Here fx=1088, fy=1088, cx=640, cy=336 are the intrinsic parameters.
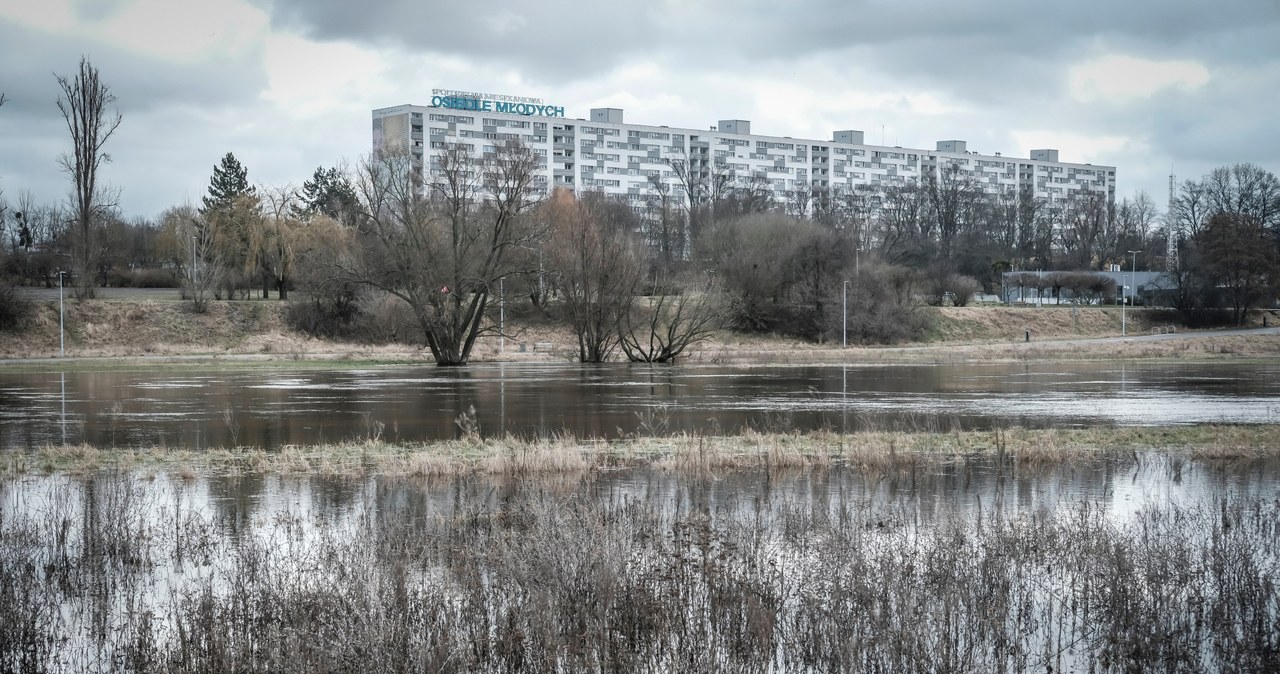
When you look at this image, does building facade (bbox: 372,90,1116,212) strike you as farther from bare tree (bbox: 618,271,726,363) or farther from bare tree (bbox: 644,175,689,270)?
bare tree (bbox: 618,271,726,363)

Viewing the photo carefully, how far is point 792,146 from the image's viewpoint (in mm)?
170625

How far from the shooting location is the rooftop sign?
5733 inches

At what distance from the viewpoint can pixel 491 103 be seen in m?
148

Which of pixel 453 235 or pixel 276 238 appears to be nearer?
pixel 453 235

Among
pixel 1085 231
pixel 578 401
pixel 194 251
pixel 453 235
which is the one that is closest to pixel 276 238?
pixel 194 251

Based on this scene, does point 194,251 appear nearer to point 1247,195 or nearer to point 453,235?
point 453,235

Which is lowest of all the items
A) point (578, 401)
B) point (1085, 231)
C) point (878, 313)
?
point (578, 401)

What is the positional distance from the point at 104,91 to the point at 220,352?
24273 mm

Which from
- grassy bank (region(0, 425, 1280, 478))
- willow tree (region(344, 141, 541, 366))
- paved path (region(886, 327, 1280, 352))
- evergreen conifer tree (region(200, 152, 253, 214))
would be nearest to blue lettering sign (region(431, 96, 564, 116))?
evergreen conifer tree (region(200, 152, 253, 214))

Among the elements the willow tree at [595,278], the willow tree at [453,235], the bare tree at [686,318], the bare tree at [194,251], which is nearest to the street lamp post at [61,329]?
the bare tree at [194,251]

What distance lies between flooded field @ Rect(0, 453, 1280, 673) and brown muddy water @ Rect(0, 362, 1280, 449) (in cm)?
882

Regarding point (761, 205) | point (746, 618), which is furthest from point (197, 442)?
point (761, 205)

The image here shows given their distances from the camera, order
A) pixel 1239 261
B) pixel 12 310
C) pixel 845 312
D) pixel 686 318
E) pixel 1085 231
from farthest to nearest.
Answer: pixel 1085 231
pixel 1239 261
pixel 845 312
pixel 12 310
pixel 686 318

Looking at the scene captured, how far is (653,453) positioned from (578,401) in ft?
A: 45.6
